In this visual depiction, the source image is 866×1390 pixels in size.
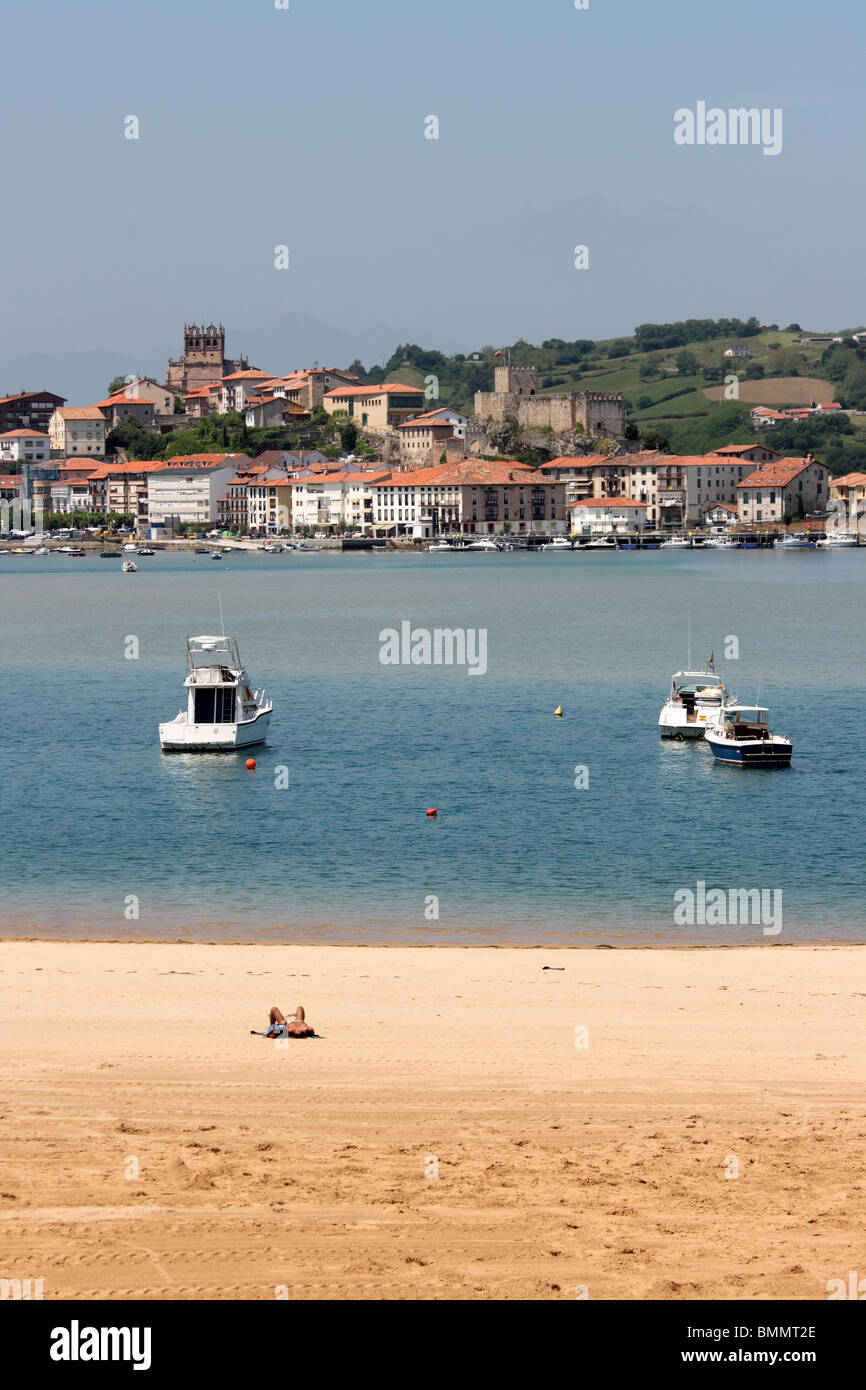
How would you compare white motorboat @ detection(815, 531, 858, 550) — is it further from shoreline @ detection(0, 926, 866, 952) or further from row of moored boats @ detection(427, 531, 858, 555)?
shoreline @ detection(0, 926, 866, 952)

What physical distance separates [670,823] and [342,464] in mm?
164160

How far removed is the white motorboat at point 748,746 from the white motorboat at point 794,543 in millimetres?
145516

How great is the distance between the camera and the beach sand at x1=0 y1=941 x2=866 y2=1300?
834 centimetres

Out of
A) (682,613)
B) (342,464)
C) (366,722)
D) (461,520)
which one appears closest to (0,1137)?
(366,722)

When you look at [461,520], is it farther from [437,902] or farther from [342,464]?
[437,902]

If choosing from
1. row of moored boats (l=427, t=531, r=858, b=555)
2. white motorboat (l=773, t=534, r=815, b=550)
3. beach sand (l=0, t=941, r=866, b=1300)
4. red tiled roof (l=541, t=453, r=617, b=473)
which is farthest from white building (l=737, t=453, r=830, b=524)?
beach sand (l=0, t=941, r=866, b=1300)

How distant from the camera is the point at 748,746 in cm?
3297

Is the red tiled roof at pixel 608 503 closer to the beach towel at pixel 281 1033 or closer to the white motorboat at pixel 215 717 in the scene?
the white motorboat at pixel 215 717

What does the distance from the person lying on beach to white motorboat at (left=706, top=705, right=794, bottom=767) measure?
834 inches

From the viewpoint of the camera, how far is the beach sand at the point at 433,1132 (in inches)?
328

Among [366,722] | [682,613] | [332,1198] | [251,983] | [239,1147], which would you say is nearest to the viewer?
[332,1198]

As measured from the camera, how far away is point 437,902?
20922mm

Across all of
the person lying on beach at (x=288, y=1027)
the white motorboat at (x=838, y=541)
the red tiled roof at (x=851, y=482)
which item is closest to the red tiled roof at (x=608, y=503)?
the white motorboat at (x=838, y=541)

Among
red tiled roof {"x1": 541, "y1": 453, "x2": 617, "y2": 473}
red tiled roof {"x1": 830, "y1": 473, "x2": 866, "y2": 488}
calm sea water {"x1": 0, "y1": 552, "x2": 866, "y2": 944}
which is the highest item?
red tiled roof {"x1": 541, "y1": 453, "x2": 617, "y2": 473}
